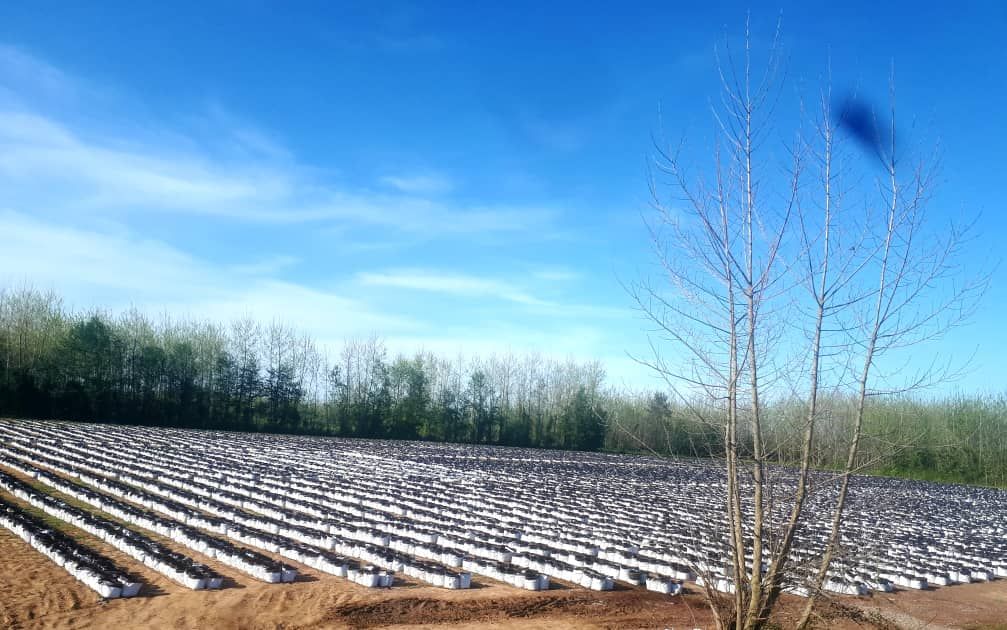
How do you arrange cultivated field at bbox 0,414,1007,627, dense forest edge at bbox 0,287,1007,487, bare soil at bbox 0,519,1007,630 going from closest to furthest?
bare soil at bbox 0,519,1007,630
cultivated field at bbox 0,414,1007,627
dense forest edge at bbox 0,287,1007,487

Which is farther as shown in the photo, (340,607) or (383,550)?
(383,550)

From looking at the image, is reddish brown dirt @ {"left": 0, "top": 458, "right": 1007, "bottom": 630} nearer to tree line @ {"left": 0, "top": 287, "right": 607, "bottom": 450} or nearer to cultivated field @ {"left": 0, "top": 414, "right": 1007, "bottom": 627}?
cultivated field @ {"left": 0, "top": 414, "right": 1007, "bottom": 627}

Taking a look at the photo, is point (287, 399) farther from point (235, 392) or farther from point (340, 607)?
point (340, 607)

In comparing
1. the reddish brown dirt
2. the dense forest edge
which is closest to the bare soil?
the reddish brown dirt

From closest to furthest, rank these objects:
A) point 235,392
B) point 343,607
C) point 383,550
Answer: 1. point 343,607
2. point 383,550
3. point 235,392

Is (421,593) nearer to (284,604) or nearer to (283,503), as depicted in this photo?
(284,604)

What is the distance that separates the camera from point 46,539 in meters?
11.5

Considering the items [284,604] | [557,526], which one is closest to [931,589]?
[557,526]

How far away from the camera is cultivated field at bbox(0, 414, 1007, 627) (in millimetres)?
9273

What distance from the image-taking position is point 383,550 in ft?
40.7

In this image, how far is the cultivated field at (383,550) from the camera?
9.27m

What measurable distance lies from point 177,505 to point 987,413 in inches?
2130

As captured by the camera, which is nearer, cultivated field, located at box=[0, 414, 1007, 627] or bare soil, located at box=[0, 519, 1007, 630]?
bare soil, located at box=[0, 519, 1007, 630]

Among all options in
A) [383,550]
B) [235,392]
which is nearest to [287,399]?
[235,392]
